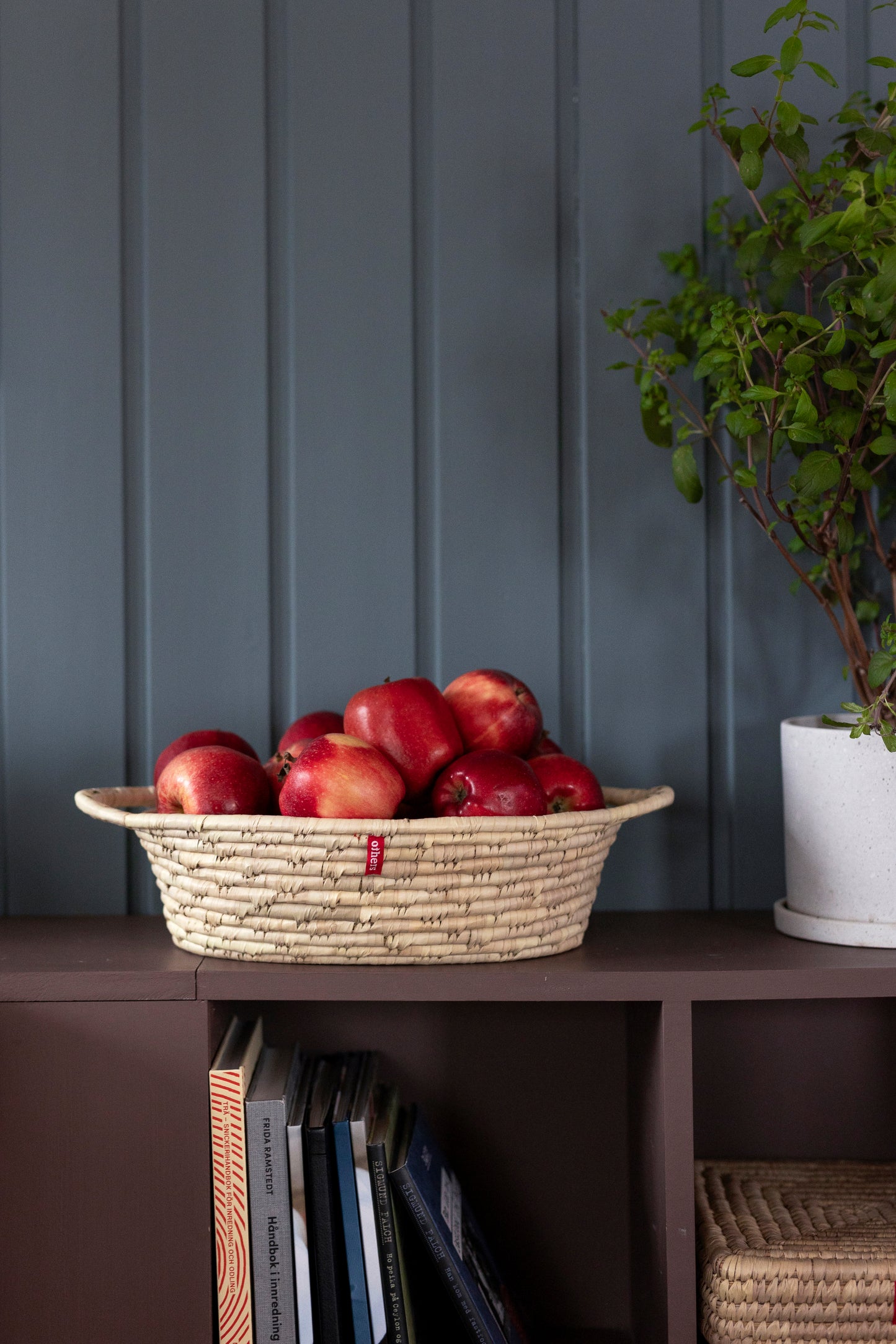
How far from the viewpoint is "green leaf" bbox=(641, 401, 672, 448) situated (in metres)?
1.10

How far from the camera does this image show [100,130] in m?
1.19

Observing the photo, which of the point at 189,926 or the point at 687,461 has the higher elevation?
the point at 687,461

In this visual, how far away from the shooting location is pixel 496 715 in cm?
97

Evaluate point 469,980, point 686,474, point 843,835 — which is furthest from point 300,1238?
point 686,474

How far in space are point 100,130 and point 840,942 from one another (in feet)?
3.92

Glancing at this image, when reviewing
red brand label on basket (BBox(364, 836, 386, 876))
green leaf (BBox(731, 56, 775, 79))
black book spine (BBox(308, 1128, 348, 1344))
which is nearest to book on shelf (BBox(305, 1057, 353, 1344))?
black book spine (BBox(308, 1128, 348, 1344))

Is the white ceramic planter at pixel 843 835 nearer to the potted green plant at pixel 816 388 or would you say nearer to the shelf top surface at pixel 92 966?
the potted green plant at pixel 816 388

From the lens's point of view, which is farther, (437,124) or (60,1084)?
(437,124)

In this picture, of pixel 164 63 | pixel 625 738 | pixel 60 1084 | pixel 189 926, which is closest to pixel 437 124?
pixel 164 63

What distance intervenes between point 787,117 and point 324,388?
548 millimetres

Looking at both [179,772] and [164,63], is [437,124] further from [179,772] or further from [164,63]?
[179,772]

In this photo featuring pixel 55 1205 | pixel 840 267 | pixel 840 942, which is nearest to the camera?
pixel 55 1205

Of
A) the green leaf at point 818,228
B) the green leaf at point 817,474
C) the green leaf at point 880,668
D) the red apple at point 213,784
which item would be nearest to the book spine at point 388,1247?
the red apple at point 213,784

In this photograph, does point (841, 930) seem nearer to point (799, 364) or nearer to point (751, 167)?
point (799, 364)
